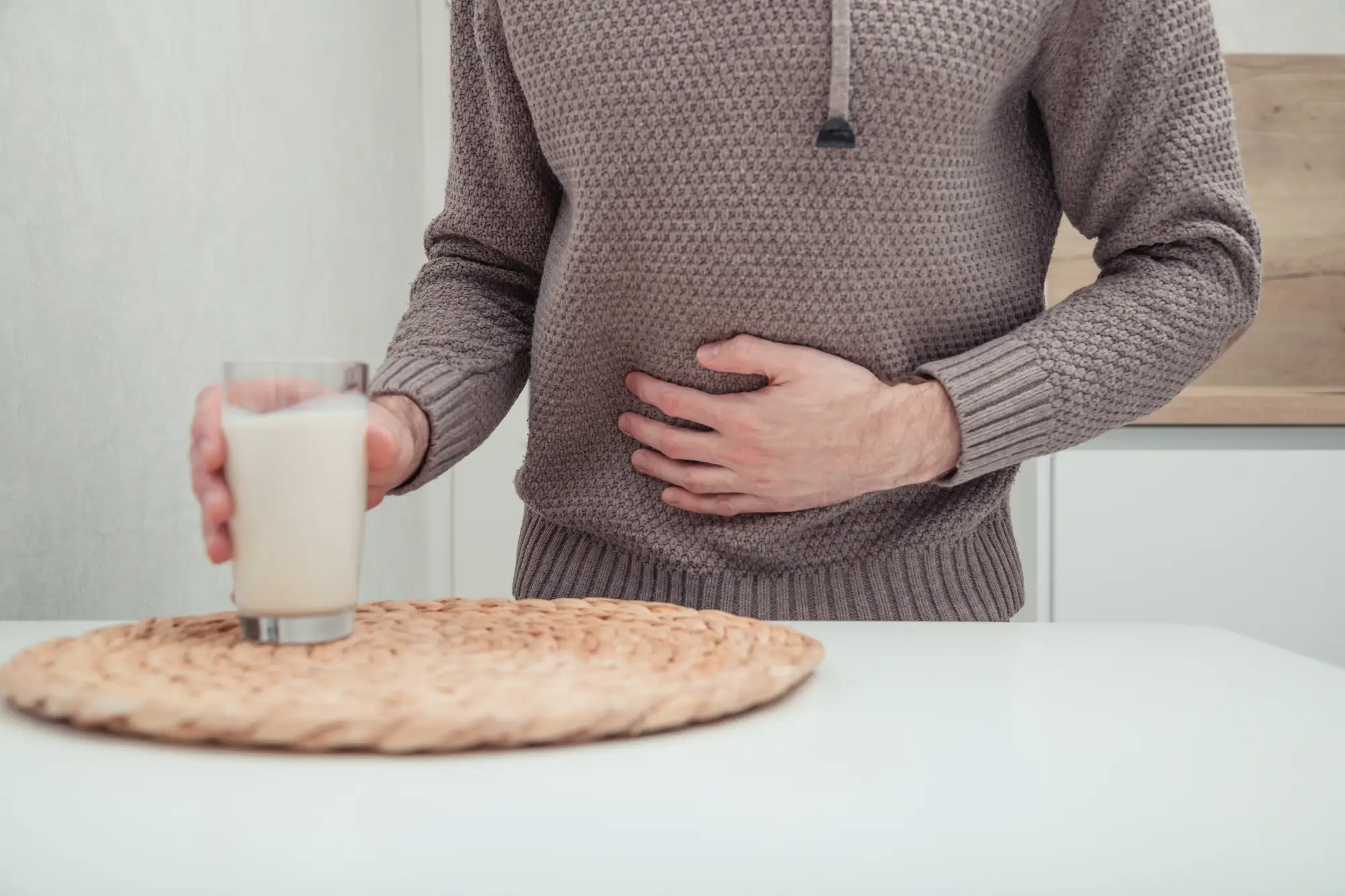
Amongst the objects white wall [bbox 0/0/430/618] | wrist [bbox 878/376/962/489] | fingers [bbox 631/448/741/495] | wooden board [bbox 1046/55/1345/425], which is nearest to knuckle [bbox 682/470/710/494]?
fingers [bbox 631/448/741/495]

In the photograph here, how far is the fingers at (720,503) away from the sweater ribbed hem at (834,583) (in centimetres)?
5

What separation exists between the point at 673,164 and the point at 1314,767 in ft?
1.72

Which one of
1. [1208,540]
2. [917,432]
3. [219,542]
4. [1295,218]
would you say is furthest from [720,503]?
[1295,218]

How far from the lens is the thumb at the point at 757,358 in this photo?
0.77m

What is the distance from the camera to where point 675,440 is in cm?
81

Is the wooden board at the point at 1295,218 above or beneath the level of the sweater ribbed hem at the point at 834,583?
above

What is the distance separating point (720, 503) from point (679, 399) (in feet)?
0.26

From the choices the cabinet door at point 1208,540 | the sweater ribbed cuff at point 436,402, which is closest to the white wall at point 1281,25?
the cabinet door at point 1208,540

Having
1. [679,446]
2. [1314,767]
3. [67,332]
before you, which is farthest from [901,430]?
[67,332]

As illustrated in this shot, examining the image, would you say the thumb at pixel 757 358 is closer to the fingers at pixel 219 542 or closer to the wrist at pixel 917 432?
the wrist at pixel 917 432

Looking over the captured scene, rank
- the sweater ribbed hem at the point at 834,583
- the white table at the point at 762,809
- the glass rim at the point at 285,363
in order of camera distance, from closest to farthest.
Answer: the white table at the point at 762,809
the glass rim at the point at 285,363
the sweater ribbed hem at the point at 834,583

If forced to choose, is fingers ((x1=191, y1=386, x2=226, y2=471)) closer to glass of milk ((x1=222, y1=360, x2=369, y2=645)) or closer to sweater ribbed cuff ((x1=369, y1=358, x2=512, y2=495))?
glass of milk ((x1=222, y1=360, x2=369, y2=645))

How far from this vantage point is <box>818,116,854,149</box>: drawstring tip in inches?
29.1

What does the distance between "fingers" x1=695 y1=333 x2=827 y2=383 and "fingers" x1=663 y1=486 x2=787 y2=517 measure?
3.4 inches
